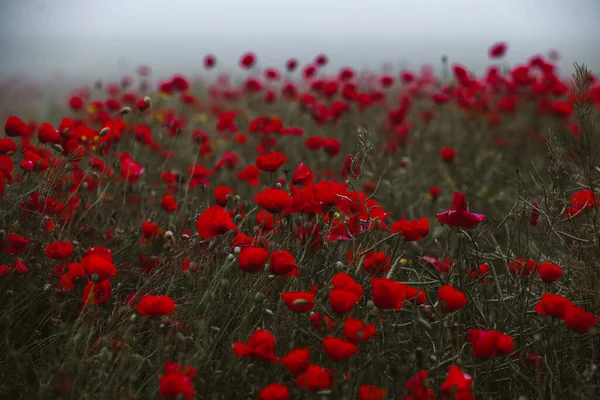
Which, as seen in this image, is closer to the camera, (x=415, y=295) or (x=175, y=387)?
(x=175, y=387)

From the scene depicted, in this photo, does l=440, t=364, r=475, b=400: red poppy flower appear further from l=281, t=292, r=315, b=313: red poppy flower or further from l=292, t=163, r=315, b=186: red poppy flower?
l=292, t=163, r=315, b=186: red poppy flower

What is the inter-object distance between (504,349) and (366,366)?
15.3 inches

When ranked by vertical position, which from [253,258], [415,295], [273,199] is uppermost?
[273,199]

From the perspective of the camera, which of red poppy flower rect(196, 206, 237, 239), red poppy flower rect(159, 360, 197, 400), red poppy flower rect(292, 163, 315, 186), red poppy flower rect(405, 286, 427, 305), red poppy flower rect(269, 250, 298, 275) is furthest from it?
red poppy flower rect(292, 163, 315, 186)

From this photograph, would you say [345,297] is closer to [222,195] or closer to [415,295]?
[415,295]

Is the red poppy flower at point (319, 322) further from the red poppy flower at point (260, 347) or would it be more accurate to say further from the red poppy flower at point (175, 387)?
the red poppy flower at point (175, 387)

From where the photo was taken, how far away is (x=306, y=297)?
158cm

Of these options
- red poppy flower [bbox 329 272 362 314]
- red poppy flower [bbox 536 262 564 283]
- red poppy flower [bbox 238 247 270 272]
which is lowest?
red poppy flower [bbox 536 262 564 283]

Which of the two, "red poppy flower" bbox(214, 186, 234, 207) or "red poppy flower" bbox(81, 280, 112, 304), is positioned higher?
"red poppy flower" bbox(214, 186, 234, 207)

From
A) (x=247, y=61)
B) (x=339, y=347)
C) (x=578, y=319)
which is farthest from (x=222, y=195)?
(x=247, y=61)

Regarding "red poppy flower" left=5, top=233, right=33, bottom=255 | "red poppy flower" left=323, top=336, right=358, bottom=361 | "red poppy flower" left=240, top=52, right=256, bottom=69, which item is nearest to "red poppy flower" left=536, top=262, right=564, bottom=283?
"red poppy flower" left=323, top=336, right=358, bottom=361

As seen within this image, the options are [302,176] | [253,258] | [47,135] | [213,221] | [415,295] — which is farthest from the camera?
[47,135]

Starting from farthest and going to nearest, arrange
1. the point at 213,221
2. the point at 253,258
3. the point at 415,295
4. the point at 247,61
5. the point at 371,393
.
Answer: the point at 247,61, the point at 415,295, the point at 213,221, the point at 253,258, the point at 371,393

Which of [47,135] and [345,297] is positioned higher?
[47,135]
